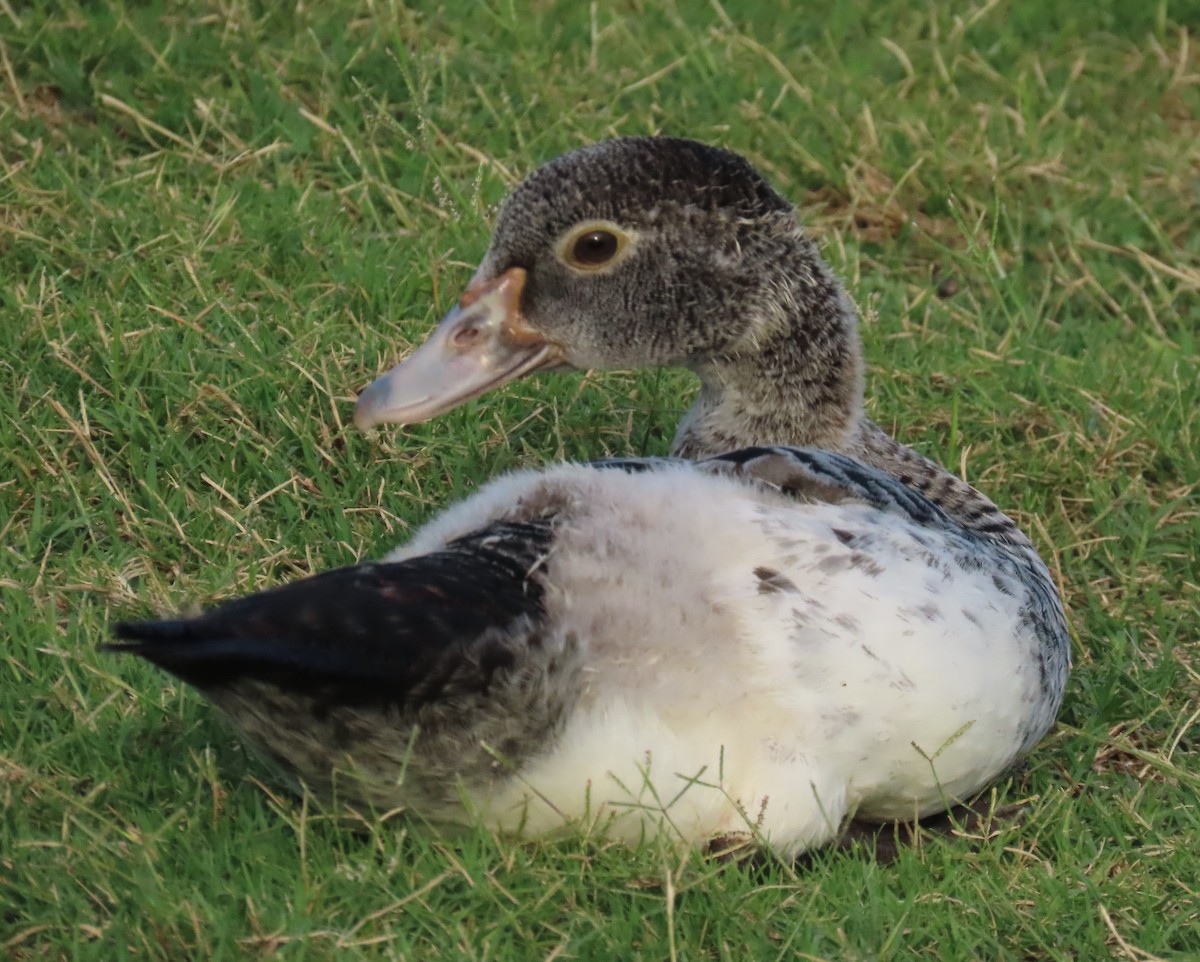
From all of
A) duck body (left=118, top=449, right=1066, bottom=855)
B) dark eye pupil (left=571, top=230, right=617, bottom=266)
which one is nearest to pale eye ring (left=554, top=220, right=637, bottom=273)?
dark eye pupil (left=571, top=230, right=617, bottom=266)

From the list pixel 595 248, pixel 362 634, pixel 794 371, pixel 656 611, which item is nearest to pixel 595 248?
pixel 595 248

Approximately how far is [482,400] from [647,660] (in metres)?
1.68

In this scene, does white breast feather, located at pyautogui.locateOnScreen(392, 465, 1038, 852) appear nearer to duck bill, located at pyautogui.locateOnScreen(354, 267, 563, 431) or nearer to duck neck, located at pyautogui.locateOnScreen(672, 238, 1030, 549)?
duck bill, located at pyautogui.locateOnScreen(354, 267, 563, 431)

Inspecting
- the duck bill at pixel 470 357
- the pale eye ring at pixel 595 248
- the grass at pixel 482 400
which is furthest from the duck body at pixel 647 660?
the pale eye ring at pixel 595 248

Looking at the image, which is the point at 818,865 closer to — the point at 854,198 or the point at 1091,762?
the point at 1091,762

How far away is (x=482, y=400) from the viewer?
180 inches

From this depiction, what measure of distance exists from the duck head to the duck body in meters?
0.50

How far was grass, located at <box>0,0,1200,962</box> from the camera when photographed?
296 centimetres

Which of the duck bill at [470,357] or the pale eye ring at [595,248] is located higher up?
the pale eye ring at [595,248]

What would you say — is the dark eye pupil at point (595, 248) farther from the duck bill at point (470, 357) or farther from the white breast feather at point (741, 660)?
the white breast feather at point (741, 660)

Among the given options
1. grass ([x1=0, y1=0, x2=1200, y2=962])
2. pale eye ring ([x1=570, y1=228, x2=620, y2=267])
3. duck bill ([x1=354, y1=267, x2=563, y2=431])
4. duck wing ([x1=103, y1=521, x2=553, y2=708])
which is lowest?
grass ([x1=0, y1=0, x2=1200, y2=962])

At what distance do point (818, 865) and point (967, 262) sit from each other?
8.89 feet

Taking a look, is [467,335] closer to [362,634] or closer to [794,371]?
[794,371]

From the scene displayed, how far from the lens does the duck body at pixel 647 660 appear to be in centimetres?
275
